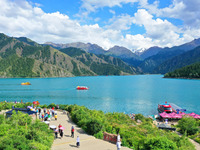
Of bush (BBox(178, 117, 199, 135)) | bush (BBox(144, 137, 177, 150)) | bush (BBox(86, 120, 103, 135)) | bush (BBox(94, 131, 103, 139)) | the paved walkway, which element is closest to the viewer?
bush (BBox(144, 137, 177, 150))

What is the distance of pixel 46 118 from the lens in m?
35.3

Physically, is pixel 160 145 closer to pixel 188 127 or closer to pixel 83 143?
pixel 83 143

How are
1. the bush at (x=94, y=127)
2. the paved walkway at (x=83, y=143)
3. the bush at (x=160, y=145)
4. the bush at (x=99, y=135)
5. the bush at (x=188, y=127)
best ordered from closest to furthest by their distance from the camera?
1. the bush at (x=160, y=145)
2. the paved walkway at (x=83, y=143)
3. the bush at (x=99, y=135)
4. the bush at (x=94, y=127)
5. the bush at (x=188, y=127)

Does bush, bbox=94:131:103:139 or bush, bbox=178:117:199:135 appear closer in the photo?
Answer: bush, bbox=94:131:103:139

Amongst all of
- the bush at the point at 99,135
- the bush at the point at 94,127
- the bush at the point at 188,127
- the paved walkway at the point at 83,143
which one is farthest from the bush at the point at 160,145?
the bush at the point at 188,127

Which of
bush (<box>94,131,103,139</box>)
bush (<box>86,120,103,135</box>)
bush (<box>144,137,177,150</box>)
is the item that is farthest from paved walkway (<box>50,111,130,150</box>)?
bush (<box>144,137,177,150</box>)

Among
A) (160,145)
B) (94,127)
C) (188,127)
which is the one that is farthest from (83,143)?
(188,127)

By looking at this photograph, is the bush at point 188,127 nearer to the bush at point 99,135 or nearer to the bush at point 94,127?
the bush at point 94,127

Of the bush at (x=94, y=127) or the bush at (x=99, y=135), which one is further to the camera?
the bush at (x=94, y=127)

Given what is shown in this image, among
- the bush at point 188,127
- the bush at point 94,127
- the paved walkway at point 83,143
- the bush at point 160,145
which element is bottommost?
the bush at point 188,127

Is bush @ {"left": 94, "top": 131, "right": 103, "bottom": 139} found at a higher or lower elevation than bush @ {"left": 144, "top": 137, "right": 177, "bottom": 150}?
lower

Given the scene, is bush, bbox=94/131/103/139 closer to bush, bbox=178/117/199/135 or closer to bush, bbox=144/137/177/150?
bush, bbox=144/137/177/150

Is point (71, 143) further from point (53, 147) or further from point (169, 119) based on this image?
point (169, 119)

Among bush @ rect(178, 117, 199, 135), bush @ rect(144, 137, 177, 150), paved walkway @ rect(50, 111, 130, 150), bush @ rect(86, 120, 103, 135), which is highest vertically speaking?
bush @ rect(144, 137, 177, 150)
